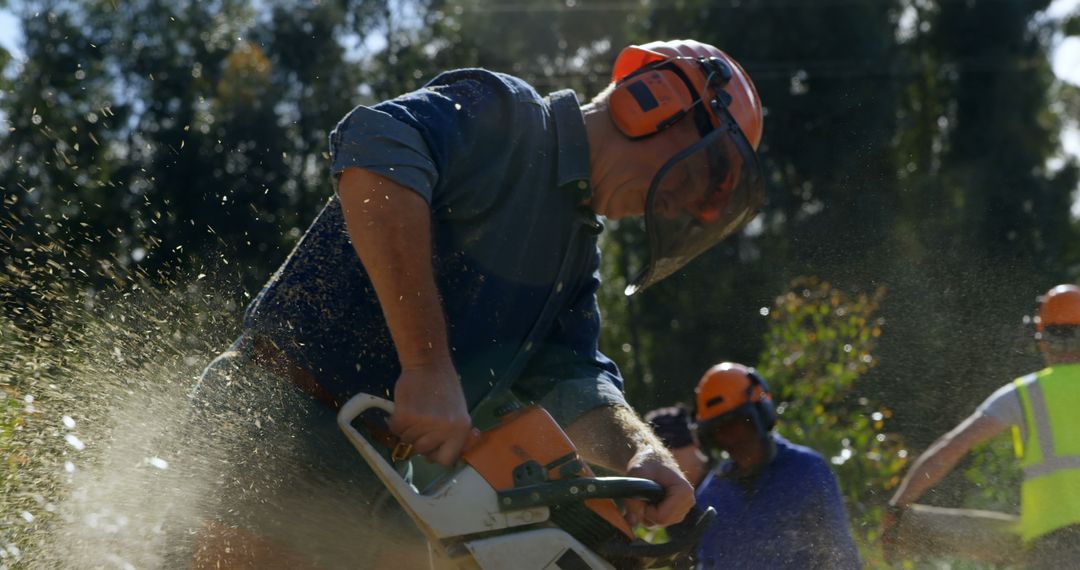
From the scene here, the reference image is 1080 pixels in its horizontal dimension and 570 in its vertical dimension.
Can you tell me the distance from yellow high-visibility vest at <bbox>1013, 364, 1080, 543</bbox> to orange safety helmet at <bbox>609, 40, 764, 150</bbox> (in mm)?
2667

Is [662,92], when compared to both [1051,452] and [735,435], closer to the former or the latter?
[735,435]

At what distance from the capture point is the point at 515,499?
7.73ft

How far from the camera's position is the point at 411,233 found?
2.42 meters

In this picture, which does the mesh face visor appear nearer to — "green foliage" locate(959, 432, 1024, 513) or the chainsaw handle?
the chainsaw handle

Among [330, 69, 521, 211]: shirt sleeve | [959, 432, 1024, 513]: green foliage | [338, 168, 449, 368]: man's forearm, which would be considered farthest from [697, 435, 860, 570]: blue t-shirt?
[338, 168, 449, 368]: man's forearm

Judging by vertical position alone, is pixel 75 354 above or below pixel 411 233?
below

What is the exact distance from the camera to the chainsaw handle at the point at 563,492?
7.74 ft

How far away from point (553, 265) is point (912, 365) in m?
4.87

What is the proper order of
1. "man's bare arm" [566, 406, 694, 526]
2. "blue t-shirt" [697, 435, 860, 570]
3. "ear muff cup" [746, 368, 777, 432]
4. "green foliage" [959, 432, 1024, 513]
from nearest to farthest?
"man's bare arm" [566, 406, 694, 526] < "blue t-shirt" [697, 435, 860, 570] < "ear muff cup" [746, 368, 777, 432] < "green foliage" [959, 432, 1024, 513]

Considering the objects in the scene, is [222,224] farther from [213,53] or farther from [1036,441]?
[213,53]

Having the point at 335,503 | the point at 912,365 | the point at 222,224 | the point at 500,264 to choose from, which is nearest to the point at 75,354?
the point at 335,503

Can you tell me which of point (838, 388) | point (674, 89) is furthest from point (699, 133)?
point (838, 388)

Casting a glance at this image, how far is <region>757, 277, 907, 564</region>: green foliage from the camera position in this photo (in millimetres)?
7164

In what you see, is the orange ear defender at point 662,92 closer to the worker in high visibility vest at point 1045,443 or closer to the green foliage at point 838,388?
the worker in high visibility vest at point 1045,443
